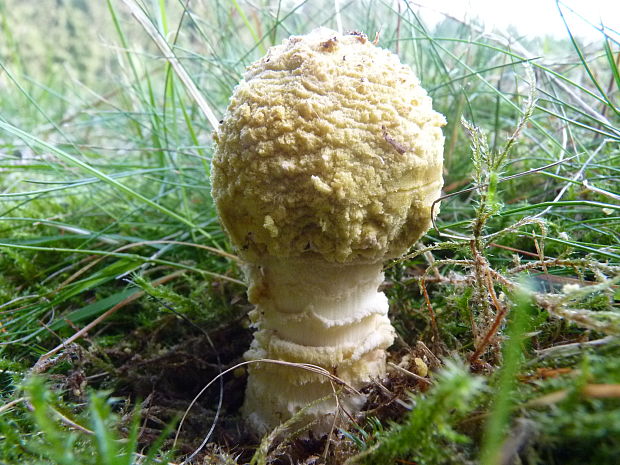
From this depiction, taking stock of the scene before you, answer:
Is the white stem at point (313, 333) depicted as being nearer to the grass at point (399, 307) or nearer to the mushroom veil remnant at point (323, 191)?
the mushroom veil remnant at point (323, 191)

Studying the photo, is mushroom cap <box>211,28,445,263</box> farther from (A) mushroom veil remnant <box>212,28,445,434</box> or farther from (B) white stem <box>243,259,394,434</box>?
(B) white stem <box>243,259,394,434</box>

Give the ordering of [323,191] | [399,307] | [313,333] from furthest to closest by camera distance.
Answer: [399,307], [313,333], [323,191]

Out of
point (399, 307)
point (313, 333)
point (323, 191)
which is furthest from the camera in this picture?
point (399, 307)

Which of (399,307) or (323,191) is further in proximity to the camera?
(399,307)

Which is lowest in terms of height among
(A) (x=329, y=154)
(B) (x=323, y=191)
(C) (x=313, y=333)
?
(C) (x=313, y=333)

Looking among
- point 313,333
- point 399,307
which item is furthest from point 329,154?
point 399,307

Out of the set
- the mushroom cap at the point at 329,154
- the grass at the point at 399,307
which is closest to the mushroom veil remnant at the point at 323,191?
the mushroom cap at the point at 329,154

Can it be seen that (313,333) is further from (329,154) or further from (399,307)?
→ (329,154)

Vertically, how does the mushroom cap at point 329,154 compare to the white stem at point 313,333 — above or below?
above

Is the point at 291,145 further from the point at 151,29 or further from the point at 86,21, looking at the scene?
the point at 86,21

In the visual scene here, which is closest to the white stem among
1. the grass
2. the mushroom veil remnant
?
the mushroom veil remnant
